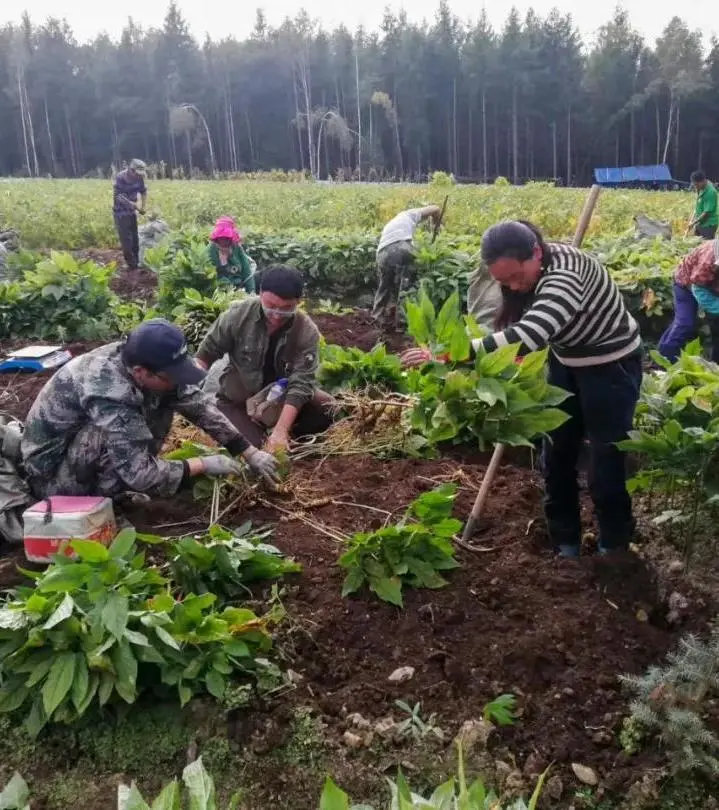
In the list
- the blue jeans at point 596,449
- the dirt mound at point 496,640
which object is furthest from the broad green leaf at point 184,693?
the blue jeans at point 596,449

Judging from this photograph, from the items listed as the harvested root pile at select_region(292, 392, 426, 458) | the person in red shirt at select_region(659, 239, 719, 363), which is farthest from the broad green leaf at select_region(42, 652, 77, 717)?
the person in red shirt at select_region(659, 239, 719, 363)

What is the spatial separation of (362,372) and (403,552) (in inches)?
87.6

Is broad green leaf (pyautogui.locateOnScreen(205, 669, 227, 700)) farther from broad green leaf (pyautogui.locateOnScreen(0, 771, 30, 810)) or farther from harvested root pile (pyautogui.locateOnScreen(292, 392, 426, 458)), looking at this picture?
harvested root pile (pyautogui.locateOnScreen(292, 392, 426, 458))

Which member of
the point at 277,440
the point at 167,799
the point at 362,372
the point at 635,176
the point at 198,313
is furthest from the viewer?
the point at 635,176

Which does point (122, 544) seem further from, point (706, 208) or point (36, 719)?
point (706, 208)

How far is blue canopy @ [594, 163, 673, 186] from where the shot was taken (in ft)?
105

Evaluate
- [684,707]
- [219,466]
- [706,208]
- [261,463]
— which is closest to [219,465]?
[219,466]

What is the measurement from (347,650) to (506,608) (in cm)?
67

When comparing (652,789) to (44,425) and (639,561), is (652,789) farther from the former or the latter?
(44,425)

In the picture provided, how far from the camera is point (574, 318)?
10.3 feet

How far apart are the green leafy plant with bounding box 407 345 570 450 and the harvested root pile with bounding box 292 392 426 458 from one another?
5.43ft

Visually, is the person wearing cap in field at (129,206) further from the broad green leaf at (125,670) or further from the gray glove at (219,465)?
the broad green leaf at (125,670)

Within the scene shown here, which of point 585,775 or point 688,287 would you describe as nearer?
point 585,775

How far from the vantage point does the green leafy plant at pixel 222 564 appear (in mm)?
2934
